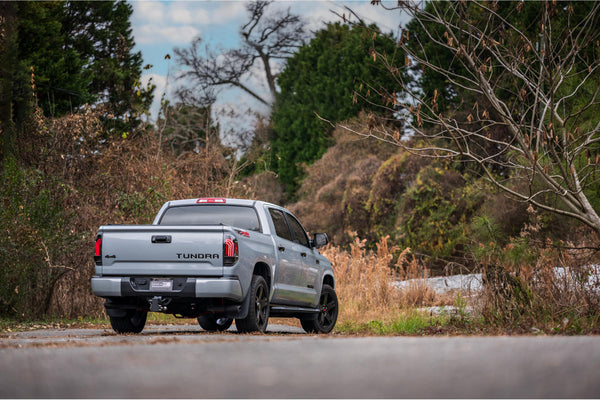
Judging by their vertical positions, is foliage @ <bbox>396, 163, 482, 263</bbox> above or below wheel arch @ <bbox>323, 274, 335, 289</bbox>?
above

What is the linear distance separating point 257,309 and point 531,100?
14.5m

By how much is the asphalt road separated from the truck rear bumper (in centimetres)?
302

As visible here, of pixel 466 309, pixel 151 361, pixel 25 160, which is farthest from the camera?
pixel 25 160

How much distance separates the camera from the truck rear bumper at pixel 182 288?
9.98 meters

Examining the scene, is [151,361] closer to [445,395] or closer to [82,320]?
[445,395]

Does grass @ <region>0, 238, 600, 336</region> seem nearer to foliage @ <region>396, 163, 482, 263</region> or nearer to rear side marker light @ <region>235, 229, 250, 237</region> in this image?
rear side marker light @ <region>235, 229, 250, 237</region>

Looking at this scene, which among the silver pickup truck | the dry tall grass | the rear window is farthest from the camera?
the dry tall grass

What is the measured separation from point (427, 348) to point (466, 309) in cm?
637

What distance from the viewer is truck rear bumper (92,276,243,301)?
9977 mm

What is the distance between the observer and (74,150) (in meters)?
18.7

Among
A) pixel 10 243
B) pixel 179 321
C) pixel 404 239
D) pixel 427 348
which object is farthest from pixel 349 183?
pixel 427 348

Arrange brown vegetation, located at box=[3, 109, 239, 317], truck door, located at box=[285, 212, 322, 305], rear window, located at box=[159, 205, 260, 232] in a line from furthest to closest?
1. brown vegetation, located at box=[3, 109, 239, 317]
2. truck door, located at box=[285, 212, 322, 305]
3. rear window, located at box=[159, 205, 260, 232]

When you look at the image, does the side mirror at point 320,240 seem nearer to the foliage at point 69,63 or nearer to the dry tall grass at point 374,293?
the dry tall grass at point 374,293

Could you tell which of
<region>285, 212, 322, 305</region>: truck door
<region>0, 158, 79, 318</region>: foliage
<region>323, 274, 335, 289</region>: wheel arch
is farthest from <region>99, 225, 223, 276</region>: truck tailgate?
<region>323, 274, 335, 289</region>: wheel arch
